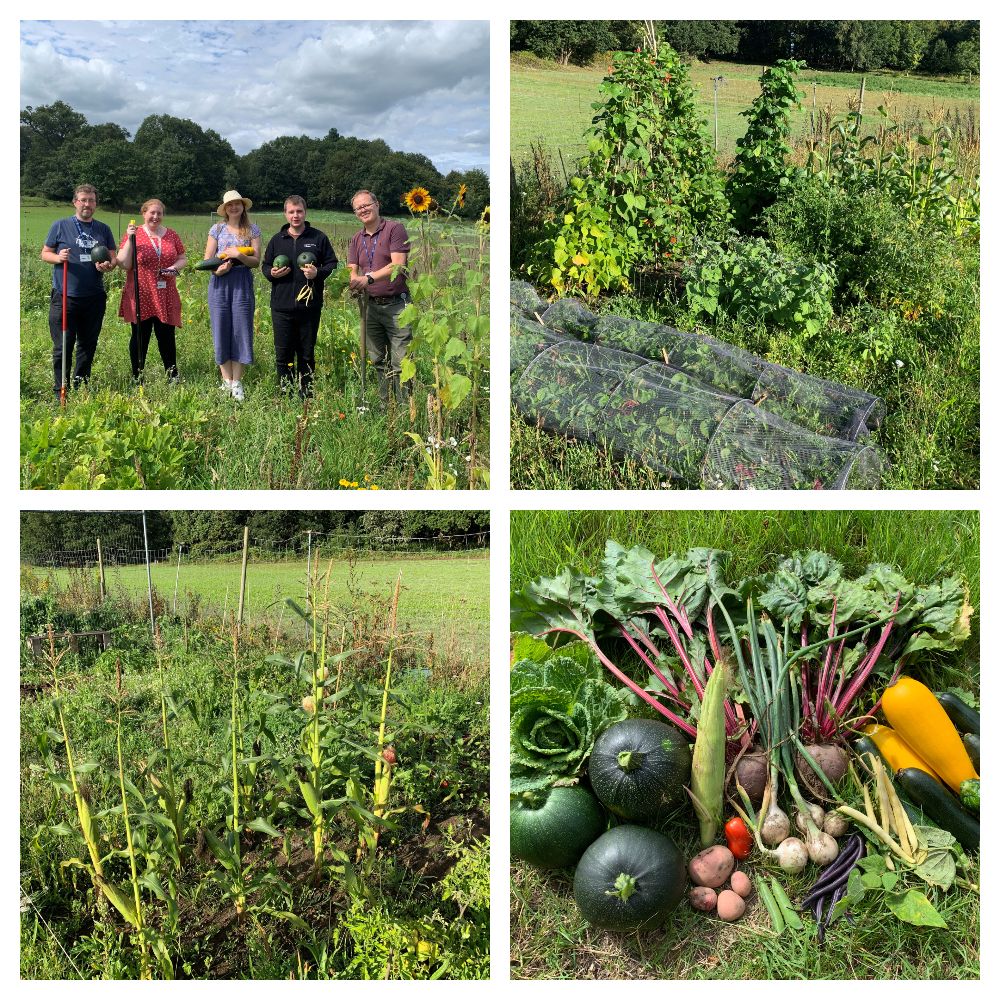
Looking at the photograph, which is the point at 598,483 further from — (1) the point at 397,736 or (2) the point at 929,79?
(2) the point at 929,79

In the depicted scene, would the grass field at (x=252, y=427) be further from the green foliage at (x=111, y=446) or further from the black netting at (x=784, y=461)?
the black netting at (x=784, y=461)

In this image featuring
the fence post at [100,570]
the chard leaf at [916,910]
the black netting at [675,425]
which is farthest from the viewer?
the fence post at [100,570]

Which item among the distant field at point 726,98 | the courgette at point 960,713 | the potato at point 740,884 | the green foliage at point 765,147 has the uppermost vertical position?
the distant field at point 726,98

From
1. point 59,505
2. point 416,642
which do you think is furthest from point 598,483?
point 59,505

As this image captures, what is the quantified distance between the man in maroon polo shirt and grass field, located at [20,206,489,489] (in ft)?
0.39

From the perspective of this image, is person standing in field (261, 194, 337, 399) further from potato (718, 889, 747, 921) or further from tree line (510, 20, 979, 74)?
potato (718, 889, 747, 921)

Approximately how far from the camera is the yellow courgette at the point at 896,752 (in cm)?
333

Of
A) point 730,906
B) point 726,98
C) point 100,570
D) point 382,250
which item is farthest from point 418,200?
point 726,98

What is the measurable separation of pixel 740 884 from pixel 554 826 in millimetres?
682

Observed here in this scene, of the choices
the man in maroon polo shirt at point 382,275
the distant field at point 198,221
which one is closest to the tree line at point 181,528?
the man in maroon polo shirt at point 382,275

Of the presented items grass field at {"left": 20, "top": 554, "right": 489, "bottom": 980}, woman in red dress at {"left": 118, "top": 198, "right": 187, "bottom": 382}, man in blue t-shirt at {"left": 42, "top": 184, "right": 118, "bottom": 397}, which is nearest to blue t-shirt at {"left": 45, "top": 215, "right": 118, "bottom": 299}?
man in blue t-shirt at {"left": 42, "top": 184, "right": 118, "bottom": 397}

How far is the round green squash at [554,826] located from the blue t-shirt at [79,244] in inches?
132

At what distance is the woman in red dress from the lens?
15.2 feet

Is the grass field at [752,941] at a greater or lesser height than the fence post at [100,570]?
lesser
